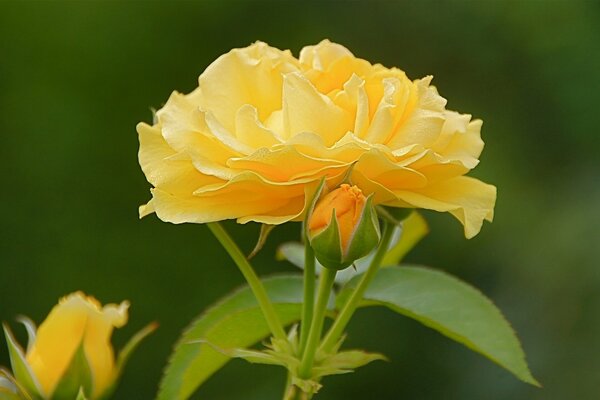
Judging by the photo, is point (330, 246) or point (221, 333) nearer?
point (330, 246)

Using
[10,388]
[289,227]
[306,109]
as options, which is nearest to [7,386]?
[10,388]

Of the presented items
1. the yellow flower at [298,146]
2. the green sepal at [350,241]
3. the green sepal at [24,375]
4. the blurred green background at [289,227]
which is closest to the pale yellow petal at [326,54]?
the yellow flower at [298,146]

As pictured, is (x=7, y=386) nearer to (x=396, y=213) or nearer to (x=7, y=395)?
(x=7, y=395)

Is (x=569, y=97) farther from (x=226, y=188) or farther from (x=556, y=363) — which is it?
(x=226, y=188)

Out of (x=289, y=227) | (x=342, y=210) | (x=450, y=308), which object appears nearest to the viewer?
(x=342, y=210)

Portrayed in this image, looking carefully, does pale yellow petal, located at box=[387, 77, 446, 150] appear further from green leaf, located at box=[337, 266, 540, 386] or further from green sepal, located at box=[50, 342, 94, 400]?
green sepal, located at box=[50, 342, 94, 400]

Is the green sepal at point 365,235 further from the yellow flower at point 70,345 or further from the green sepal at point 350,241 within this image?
the yellow flower at point 70,345

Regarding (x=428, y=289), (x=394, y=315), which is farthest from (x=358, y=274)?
(x=394, y=315)
